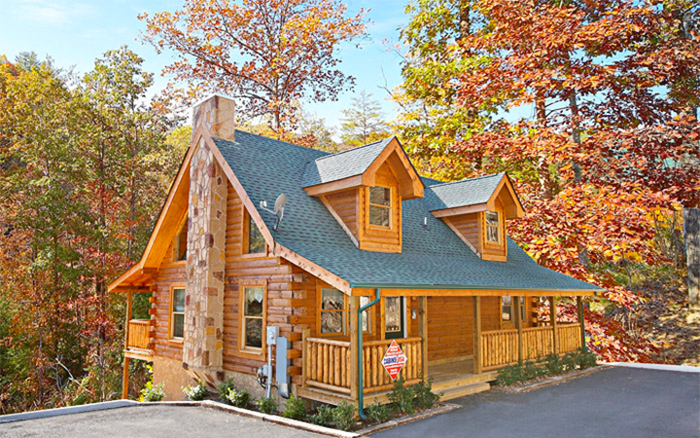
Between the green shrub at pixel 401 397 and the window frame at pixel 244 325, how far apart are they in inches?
128

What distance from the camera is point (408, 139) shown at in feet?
88.3

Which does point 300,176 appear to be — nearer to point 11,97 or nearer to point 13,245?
point 13,245

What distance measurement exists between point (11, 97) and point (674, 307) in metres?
39.2

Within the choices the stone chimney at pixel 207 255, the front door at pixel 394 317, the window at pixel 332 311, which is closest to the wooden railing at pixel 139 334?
the stone chimney at pixel 207 255

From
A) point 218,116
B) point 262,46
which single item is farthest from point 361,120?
point 218,116

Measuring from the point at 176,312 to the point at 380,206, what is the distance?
7096 mm

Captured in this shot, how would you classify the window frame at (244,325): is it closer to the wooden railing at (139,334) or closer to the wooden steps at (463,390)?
the wooden steps at (463,390)

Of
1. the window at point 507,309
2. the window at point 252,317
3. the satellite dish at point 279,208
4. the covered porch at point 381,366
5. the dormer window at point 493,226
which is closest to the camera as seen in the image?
the covered porch at point 381,366

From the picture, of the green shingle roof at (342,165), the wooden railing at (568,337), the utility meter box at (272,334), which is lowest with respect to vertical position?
the wooden railing at (568,337)

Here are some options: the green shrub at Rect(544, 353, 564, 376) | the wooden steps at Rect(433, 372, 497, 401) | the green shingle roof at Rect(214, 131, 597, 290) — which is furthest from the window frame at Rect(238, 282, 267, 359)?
the green shrub at Rect(544, 353, 564, 376)

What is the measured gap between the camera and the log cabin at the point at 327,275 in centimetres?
1073

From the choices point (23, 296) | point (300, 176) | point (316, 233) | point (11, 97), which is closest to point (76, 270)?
point (23, 296)

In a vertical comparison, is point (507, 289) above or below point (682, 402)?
above

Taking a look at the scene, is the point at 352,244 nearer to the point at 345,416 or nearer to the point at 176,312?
the point at 345,416
